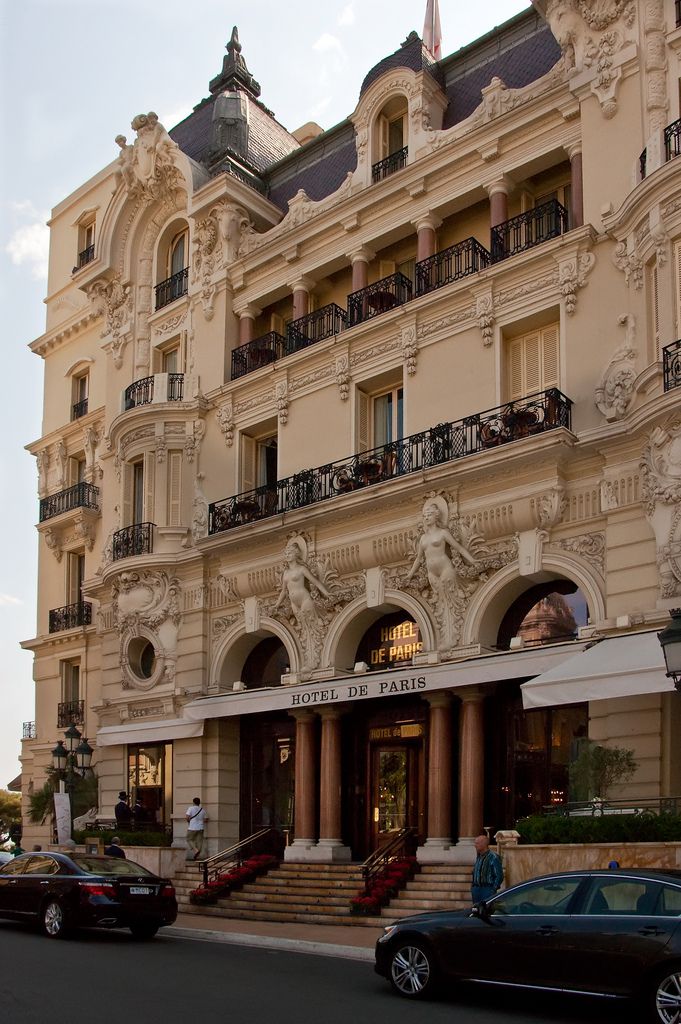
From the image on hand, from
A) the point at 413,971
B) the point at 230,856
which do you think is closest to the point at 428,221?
the point at 230,856

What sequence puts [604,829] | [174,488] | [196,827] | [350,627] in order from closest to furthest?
1. [604,829]
2. [350,627]
3. [196,827]
4. [174,488]

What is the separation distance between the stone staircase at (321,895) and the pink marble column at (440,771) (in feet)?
2.57

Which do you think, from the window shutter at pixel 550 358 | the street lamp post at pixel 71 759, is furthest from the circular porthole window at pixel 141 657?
the window shutter at pixel 550 358

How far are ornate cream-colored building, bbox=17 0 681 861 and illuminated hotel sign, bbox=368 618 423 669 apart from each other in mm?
72

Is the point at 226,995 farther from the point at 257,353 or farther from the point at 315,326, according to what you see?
the point at 257,353

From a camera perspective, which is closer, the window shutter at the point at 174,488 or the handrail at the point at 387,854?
the handrail at the point at 387,854

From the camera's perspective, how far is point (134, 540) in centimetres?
2825

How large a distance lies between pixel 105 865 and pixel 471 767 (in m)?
6.79

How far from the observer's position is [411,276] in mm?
25625

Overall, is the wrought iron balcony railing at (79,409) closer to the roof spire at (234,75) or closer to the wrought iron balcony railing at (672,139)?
the roof spire at (234,75)

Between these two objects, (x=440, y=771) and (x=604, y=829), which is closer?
(x=604, y=829)

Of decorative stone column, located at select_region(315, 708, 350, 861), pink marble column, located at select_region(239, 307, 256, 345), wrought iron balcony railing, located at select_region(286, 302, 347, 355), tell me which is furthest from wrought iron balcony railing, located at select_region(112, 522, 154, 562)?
decorative stone column, located at select_region(315, 708, 350, 861)

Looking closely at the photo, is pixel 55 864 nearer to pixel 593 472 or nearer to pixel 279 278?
pixel 593 472

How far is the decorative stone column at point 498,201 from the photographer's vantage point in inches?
914
